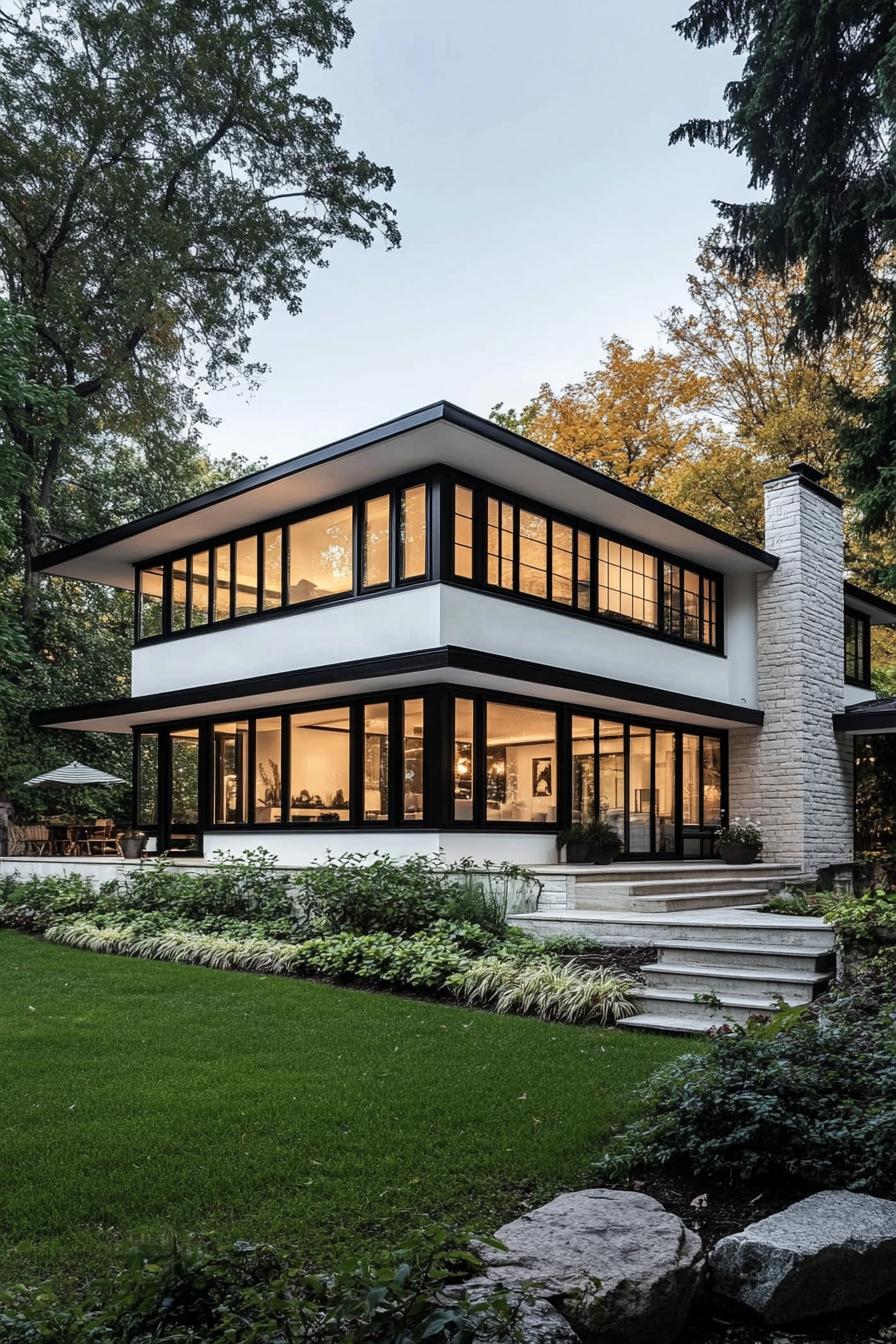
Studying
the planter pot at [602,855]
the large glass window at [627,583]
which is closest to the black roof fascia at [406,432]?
the large glass window at [627,583]

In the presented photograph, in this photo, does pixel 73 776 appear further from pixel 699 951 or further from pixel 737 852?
pixel 699 951

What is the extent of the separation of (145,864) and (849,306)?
10338 millimetres

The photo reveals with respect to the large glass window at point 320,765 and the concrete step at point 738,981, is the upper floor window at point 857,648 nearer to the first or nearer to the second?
the large glass window at point 320,765

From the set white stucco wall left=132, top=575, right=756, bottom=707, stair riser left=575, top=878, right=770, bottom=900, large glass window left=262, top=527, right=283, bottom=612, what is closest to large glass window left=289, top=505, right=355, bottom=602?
large glass window left=262, top=527, right=283, bottom=612

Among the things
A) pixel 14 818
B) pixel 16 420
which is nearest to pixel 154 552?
pixel 16 420

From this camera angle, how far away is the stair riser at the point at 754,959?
23.5ft

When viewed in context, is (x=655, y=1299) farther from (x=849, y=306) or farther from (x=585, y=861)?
(x=585, y=861)

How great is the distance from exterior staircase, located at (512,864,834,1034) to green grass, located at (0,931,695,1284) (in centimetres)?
61

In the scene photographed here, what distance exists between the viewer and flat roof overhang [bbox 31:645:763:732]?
1108 cm

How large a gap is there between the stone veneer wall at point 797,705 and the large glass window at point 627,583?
2205 millimetres

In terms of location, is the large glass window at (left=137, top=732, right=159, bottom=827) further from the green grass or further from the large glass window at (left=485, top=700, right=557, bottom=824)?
the green grass

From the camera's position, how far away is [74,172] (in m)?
19.6

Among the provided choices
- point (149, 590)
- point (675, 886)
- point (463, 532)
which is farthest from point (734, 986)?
point (149, 590)

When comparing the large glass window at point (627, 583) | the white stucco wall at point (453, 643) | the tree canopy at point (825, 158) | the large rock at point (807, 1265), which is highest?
the tree canopy at point (825, 158)
